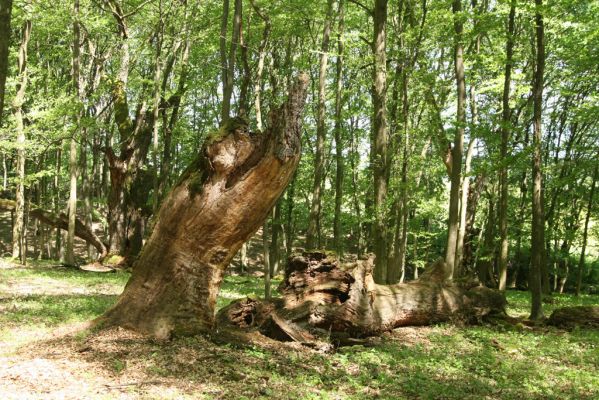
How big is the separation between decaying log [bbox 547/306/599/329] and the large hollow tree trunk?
8150 mm

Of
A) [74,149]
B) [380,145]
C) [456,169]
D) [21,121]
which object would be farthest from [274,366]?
[21,121]

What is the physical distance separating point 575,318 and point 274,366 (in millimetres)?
8436

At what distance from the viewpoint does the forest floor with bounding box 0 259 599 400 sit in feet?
15.9

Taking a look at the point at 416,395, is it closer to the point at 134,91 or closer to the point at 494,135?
the point at 494,135

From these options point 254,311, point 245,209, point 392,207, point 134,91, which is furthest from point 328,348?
point 134,91

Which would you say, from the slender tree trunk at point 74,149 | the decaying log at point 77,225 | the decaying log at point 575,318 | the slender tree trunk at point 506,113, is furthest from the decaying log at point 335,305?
the decaying log at point 77,225

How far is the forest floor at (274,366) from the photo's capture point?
15.9 ft

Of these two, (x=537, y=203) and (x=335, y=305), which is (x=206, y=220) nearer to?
(x=335, y=305)

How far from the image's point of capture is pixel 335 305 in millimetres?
8227

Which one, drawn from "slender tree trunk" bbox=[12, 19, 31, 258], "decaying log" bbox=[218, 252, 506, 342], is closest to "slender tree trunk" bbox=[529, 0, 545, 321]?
"decaying log" bbox=[218, 252, 506, 342]

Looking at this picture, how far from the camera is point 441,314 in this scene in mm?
10453

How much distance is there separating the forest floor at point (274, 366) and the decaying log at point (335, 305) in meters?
0.44

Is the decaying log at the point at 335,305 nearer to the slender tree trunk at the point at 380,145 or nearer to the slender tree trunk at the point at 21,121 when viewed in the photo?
the slender tree trunk at the point at 380,145

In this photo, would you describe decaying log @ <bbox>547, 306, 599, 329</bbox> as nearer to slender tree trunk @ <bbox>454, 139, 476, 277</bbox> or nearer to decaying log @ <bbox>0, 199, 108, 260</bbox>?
slender tree trunk @ <bbox>454, 139, 476, 277</bbox>
